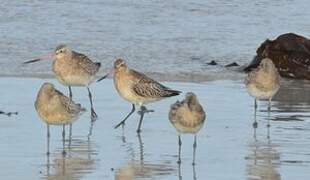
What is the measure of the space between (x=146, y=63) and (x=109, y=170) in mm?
7414

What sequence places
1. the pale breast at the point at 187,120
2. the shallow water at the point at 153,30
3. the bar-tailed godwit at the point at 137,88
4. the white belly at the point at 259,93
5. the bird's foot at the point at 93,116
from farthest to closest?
the shallow water at the point at 153,30 → the white belly at the point at 259,93 → the bar-tailed godwit at the point at 137,88 → the bird's foot at the point at 93,116 → the pale breast at the point at 187,120

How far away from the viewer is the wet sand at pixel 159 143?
9.15m

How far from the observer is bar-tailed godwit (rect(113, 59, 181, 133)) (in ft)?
39.1

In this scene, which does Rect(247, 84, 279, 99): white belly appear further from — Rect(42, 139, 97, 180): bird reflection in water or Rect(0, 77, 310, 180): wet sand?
Rect(42, 139, 97, 180): bird reflection in water

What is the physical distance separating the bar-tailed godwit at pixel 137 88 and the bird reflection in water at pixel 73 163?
5.52 feet

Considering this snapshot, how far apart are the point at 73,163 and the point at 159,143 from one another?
4.04 feet

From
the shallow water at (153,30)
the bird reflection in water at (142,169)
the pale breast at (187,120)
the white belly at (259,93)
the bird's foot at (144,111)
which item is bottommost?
the bird reflection in water at (142,169)

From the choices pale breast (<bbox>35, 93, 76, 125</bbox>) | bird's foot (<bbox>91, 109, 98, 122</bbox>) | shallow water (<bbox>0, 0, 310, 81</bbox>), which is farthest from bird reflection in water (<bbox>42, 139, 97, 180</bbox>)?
shallow water (<bbox>0, 0, 310, 81</bbox>)

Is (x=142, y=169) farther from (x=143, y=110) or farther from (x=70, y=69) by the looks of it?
(x=70, y=69)

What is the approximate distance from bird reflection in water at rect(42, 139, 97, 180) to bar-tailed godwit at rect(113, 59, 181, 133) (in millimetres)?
1682

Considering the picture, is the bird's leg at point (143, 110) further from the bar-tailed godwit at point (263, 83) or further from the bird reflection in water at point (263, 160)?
the bird reflection in water at point (263, 160)

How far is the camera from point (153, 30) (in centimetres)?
1967

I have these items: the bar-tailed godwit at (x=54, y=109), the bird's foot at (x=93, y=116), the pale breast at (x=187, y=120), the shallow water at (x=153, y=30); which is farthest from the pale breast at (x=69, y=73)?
the pale breast at (x=187, y=120)

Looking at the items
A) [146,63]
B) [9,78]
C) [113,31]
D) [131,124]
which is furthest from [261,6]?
[131,124]
